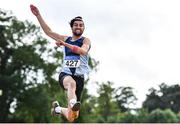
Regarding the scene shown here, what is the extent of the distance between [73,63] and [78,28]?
0.67m

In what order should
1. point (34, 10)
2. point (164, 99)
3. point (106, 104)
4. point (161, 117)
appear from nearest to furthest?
point (34, 10)
point (161, 117)
point (106, 104)
point (164, 99)

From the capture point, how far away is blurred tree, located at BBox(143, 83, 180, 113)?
113 meters

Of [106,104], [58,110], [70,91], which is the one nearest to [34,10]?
[70,91]

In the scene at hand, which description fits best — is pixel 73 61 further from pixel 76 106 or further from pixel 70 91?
pixel 76 106

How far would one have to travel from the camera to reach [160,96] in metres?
121

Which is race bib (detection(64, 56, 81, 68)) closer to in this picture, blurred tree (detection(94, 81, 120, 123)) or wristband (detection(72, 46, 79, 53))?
wristband (detection(72, 46, 79, 53))

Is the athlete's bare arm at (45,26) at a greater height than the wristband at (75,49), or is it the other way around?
the athlete's bare arm at (45,26)

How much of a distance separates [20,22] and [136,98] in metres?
65.6

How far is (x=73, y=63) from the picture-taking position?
11.0 meters

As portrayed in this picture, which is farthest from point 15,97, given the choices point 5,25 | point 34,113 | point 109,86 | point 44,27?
point 44,27

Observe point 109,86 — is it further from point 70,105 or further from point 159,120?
point 70,105

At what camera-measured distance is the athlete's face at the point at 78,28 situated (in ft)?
35.9

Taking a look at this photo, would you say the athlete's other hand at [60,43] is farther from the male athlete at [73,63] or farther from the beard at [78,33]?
the beard at [78,33]

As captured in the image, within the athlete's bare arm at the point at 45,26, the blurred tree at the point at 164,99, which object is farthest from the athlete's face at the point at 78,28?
the blurred tree at the point at 164,99
